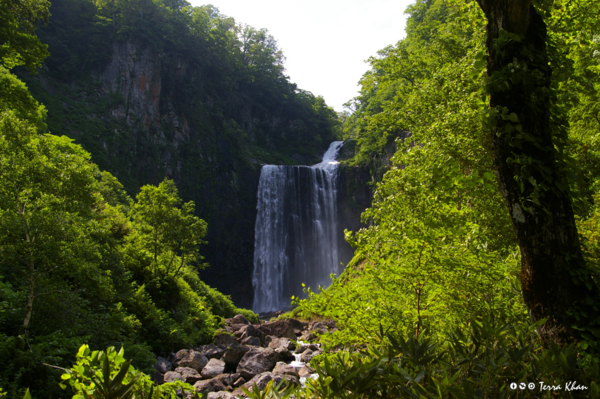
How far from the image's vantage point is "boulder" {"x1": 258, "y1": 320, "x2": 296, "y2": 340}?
17.7 meters

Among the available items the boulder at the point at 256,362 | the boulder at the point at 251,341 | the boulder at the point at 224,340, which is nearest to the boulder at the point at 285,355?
the boulder at the point at 256,362

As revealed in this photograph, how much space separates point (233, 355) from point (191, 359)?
138 cm

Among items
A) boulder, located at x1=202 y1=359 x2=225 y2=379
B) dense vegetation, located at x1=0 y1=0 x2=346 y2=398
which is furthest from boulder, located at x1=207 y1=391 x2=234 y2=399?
dense vegetation, located at x1=0 y1=0 x2=346 y2=398

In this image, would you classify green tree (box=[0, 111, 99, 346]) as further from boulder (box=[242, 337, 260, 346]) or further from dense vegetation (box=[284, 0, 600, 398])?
boulder (box=[242, 337, 260, 346])

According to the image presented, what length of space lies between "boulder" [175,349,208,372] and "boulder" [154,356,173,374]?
26 cm

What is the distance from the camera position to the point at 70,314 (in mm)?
7668

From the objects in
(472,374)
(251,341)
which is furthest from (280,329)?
(472,374)

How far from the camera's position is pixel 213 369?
1091 centimetres

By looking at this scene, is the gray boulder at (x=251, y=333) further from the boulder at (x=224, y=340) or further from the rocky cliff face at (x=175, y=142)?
the rocky cliff face at (x=175, y=142)

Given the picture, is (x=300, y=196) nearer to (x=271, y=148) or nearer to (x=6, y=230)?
(x=271, y=148)

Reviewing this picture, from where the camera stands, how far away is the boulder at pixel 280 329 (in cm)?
1773

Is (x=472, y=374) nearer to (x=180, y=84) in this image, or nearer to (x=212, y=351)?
(x=212, y=351)

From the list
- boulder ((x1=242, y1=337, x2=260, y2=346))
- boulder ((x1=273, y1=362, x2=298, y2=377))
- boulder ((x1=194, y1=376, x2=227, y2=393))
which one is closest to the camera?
boulder ((x1=194, y1=376, x2=227, y2=393))

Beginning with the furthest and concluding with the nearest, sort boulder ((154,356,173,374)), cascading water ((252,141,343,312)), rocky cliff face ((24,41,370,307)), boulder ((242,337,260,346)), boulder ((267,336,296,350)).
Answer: cascading water ((252,141,343,312)) → rocky cliff face ((24,41,370,307)) → boulder ((242,337,260,346)) → boulder ((267,336,296,350)) → boulder ((154,356,173,374))
